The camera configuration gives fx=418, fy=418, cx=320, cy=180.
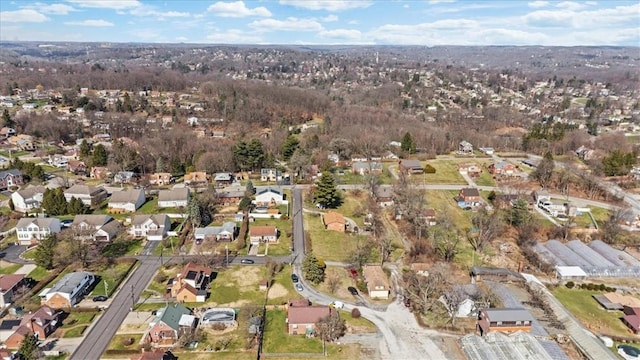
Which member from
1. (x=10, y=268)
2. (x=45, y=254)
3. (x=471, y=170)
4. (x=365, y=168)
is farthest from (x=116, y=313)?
(x=471, y=170)

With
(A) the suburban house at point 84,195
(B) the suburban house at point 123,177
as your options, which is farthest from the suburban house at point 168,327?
(B) the suburban house at point 123,177

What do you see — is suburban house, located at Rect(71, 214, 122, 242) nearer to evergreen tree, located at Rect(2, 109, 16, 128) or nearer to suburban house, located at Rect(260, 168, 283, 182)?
suburban house, located at Rect(260, 168, 283, 182)

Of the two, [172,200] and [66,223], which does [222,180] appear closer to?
[172,200]

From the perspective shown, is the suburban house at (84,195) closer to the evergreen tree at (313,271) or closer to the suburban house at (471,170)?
the evergreen tree at (313,271)

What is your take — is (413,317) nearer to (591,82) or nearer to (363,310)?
(363,310)

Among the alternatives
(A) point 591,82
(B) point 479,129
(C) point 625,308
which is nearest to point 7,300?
(C) point 625,308
